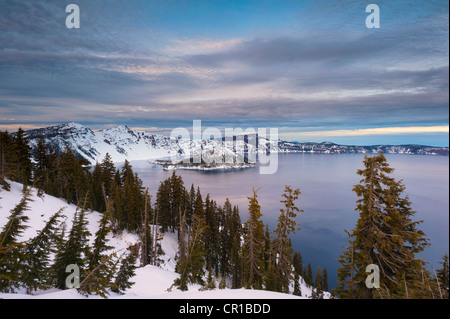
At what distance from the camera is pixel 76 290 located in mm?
7555

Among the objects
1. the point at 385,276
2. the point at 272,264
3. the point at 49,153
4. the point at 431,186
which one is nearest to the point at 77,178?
the point at 49,153

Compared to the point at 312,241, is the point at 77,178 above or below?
above

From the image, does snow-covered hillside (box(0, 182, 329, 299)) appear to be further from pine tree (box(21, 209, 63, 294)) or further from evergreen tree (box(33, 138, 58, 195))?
evergreen tree (box(33, 138, 58, 195))

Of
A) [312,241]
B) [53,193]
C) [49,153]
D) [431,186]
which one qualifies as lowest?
[312,241]

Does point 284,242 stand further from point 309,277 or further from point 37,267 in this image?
point 309,277

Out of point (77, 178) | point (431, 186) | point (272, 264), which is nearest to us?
point (272, 264)

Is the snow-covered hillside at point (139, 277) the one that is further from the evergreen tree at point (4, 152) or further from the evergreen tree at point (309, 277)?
the evergreen tree at point (309, 277)

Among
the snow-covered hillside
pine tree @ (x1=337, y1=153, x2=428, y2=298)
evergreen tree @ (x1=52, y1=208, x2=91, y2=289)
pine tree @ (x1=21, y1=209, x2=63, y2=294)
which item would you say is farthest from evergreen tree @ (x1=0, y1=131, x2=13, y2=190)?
pine tree @ (x1=337, y1=153, x2=428, y2=298)

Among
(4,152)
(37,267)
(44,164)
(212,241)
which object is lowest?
(212,241)

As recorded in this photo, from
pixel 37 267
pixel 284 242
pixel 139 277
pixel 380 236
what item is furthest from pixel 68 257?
pixel 380 236
